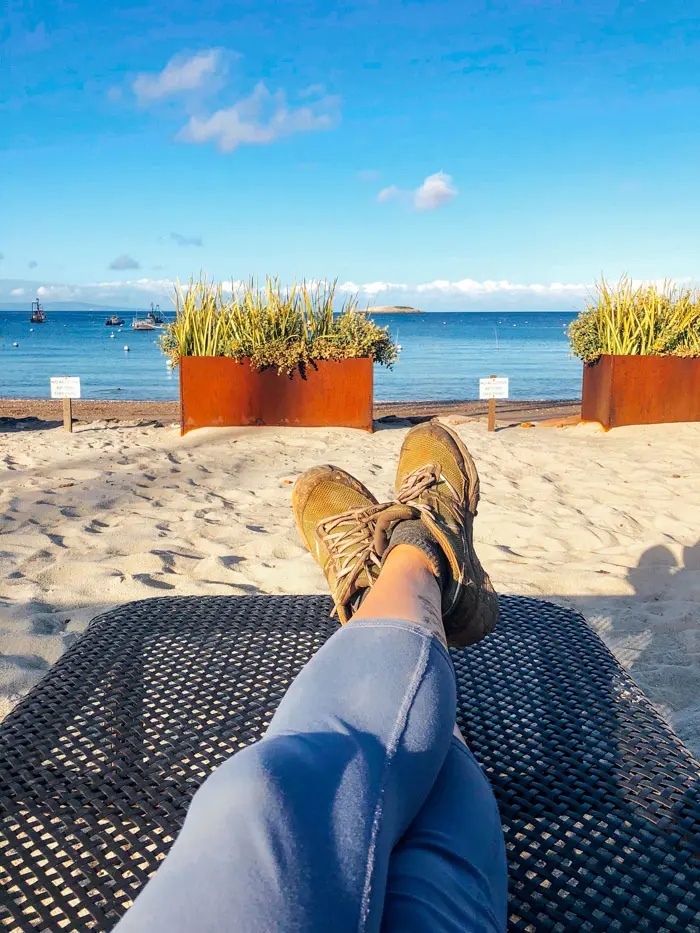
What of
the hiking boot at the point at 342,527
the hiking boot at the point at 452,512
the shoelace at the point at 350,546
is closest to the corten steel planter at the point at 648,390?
the hiking boot at the point at 452,512

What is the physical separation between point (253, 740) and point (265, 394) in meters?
5.81

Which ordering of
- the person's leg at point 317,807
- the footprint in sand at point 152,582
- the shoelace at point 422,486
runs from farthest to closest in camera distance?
1. the footprint in sand at point 152,582
2. the shoelace at point 422,486
3. the person's leg at point 317,807

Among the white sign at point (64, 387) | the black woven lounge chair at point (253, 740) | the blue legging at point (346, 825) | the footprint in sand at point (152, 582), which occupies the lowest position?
the footprint in sand at point (152, 582)

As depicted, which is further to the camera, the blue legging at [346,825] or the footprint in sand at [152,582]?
the footprint in sand at [152,582]

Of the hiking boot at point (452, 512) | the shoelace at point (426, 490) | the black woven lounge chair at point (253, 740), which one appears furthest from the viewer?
the shoelace at point (426, 490)

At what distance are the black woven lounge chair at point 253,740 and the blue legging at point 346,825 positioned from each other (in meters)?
0.13

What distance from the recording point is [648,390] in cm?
704

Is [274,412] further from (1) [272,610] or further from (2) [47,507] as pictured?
(1) [272,610]

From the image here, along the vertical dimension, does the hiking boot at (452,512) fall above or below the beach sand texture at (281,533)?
above

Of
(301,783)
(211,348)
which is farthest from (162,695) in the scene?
(211,348)

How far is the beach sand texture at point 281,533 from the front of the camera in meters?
2.41

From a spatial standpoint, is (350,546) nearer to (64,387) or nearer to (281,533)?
(281,533)

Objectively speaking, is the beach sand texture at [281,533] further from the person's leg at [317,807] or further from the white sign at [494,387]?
the person's leg at [317,807]

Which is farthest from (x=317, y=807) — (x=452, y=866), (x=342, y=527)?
(x=342, y=527)
